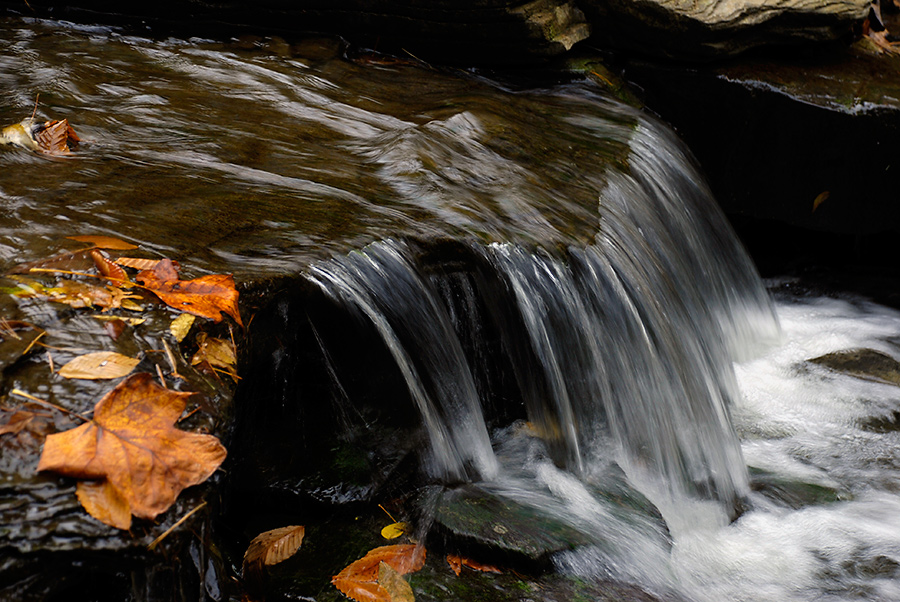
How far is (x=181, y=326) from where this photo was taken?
6.13 ft

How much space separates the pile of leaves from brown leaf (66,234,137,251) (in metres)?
0.04

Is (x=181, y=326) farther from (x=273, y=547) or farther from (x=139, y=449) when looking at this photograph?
(x=273, y=547)

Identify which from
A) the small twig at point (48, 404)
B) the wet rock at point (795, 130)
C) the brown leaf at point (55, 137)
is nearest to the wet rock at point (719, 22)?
the wet rock at point (795, 130)

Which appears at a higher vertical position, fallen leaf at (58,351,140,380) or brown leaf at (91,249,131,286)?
brown leaf at (91,249,131,286)

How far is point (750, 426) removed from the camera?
3703 millimetres

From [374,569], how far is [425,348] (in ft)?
2.67

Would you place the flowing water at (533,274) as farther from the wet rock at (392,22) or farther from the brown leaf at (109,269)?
the wet rock at (392,22)

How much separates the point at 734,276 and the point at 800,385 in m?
0.86

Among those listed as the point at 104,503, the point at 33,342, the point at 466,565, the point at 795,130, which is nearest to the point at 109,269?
the point at 33,342

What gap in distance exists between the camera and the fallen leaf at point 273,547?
2299 mm

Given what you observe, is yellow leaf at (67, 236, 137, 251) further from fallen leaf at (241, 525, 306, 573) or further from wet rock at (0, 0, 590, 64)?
wet rock at (0, 0, 590, 64)

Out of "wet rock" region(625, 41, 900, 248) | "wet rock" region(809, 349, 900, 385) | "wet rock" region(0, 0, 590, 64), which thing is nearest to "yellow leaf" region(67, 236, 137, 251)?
"wet rock" region(0, 0, 590, 64)

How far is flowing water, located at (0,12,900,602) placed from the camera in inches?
102

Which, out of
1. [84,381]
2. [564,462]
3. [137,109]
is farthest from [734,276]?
[84,381]
